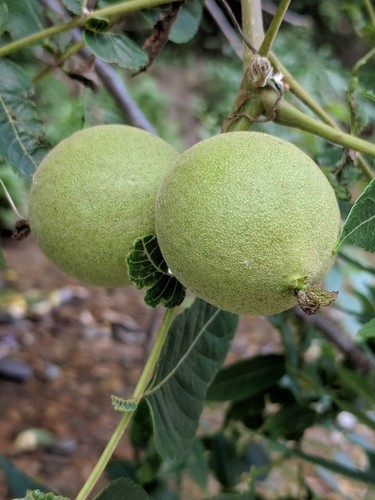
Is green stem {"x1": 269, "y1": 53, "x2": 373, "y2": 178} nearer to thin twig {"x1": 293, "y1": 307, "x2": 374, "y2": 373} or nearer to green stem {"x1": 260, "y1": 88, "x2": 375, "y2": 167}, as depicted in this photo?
green stem {"x1": 260, "y1": 88, "x2": 375, "y2": 167}

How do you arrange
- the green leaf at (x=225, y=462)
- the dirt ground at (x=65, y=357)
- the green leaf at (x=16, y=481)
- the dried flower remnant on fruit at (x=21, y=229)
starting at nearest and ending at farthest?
the dried flower remnant on fruit at (x=21, y=229) → the green leaf at (x=16, y=481) → the green leaf at (x=225, y=462) → the dirt ground at (x=65, y=357)

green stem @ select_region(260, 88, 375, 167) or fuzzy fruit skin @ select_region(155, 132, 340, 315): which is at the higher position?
green stem @ select_region(260, 88, 375, 167)

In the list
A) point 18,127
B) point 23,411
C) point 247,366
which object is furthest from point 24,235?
point 23,411

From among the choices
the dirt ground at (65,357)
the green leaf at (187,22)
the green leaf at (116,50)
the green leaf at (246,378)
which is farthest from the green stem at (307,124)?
the dirt ground at (65,357)

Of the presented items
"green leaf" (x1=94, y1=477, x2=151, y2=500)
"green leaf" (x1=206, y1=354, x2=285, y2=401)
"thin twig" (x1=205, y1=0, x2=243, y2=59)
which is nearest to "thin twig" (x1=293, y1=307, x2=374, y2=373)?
"green leaf" (x1=206, y1=354, x2=285, y2=401)

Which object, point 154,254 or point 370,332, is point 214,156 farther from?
point 370,332

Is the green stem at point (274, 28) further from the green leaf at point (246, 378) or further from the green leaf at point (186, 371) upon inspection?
the green leaf at point (246, 378)
